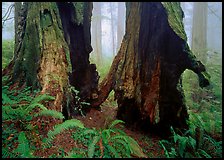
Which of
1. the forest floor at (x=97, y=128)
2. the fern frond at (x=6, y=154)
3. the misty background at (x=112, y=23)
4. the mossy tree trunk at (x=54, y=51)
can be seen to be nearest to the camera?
the fern frond at (x=6, y=154)

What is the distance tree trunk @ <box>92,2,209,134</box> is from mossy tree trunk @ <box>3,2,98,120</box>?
3.72ft

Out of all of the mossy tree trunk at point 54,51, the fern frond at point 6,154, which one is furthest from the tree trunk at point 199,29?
the fern frond at point 6,154

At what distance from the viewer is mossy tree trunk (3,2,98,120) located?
4480mm

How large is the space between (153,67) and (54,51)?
2.51 metres

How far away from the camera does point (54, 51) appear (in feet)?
15.8

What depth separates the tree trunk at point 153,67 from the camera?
17.3ft

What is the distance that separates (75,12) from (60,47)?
1540mm

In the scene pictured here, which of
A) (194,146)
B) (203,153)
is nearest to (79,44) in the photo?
(194,146)

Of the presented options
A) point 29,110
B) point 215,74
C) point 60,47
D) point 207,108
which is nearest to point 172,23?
point 60,47

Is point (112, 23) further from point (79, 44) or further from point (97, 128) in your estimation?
point (97, 128)

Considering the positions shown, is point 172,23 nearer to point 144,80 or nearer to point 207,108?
point 144,80

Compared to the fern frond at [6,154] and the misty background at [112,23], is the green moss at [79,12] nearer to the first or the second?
the misty background at [112,23]

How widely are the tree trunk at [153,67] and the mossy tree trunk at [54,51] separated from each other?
1.13 meters

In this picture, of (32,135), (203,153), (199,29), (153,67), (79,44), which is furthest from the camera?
(199,29)
